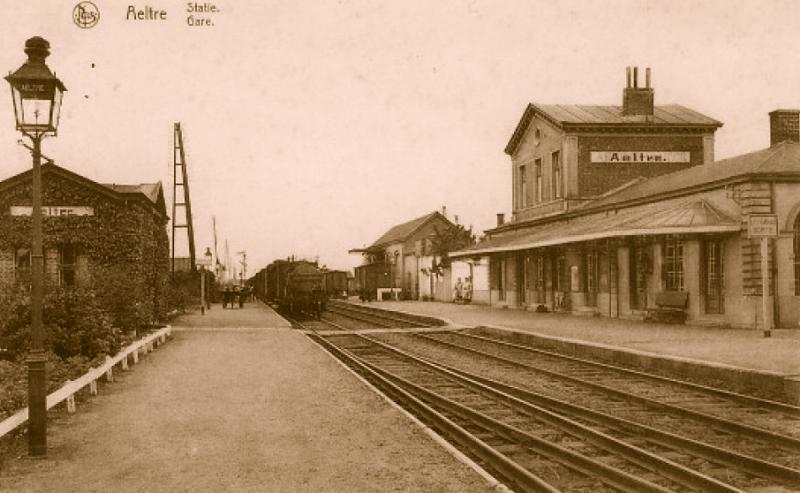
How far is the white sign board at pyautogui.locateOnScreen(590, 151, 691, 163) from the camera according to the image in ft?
104

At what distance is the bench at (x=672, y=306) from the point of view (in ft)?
72.0

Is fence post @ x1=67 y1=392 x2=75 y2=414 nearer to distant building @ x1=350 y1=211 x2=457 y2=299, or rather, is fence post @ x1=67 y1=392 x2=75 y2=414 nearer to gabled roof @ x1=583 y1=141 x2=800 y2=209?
gabled roof @ x1=583 y1=141 x2=800 y2=209

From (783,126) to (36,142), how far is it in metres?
21.7

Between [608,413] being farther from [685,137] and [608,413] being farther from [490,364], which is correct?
[685,137]

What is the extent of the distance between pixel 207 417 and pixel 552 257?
955 inches

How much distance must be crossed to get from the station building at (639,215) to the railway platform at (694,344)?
1.30 m

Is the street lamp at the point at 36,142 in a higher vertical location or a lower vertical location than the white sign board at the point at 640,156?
lower

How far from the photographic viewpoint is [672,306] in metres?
22.3

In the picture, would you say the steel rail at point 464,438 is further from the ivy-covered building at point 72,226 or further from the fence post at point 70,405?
the ivy-covered building at point 72,226

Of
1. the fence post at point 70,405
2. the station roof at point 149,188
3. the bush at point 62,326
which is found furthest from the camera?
the station roof at point 149,188

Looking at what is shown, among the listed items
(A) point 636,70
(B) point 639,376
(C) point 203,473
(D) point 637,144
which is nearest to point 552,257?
(D) point 637,144

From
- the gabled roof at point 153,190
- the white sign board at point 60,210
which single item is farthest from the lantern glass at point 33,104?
the gabled roof at point 153,190

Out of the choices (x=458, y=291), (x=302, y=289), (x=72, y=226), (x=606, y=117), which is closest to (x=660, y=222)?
(x=606, y=117)

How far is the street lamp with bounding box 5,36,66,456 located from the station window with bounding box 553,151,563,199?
87.2 feet
